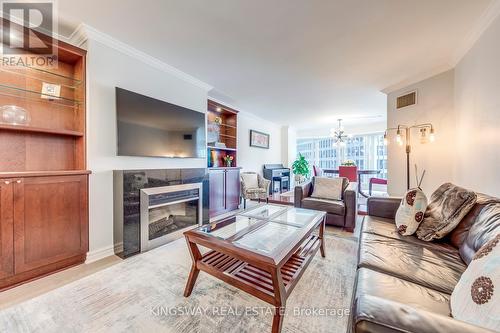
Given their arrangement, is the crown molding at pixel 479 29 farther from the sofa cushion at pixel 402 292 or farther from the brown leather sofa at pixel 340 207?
the sofa cushion at pixel 402 292

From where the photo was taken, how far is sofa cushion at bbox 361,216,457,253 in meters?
1.60

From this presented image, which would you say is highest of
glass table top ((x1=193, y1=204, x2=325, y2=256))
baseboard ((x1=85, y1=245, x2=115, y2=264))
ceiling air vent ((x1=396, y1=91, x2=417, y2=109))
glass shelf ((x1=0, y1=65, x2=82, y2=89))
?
ceiling air vent ((x1=396, y1=91, x2=417, y2=109))

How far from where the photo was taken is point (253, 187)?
484 centimetres

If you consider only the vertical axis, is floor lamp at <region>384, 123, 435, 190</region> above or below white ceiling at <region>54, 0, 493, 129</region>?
below

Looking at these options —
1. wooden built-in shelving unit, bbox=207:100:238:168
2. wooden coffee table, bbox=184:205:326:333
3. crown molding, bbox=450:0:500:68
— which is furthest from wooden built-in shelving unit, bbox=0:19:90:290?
crown molding, bbox=450:0:500:68

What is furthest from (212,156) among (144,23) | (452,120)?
(452,120)

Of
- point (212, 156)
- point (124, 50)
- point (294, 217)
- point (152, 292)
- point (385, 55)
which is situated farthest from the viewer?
point (212, 156)

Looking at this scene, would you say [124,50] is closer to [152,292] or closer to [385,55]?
[152,292]

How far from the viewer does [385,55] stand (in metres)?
2.59

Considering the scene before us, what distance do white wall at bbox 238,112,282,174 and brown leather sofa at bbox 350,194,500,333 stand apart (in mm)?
3869

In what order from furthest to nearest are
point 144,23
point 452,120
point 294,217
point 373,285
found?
1. point 452,120
2. point 294,217
3. point 144,23
4. point 373,285

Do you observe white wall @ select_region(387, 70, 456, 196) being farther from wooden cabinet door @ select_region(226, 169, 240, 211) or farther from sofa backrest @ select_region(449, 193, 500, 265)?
wooden cabinet door @ select_region(226, 169, 240, 211)

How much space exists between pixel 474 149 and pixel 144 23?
3.85m

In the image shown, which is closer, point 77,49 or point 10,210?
point 10,210
